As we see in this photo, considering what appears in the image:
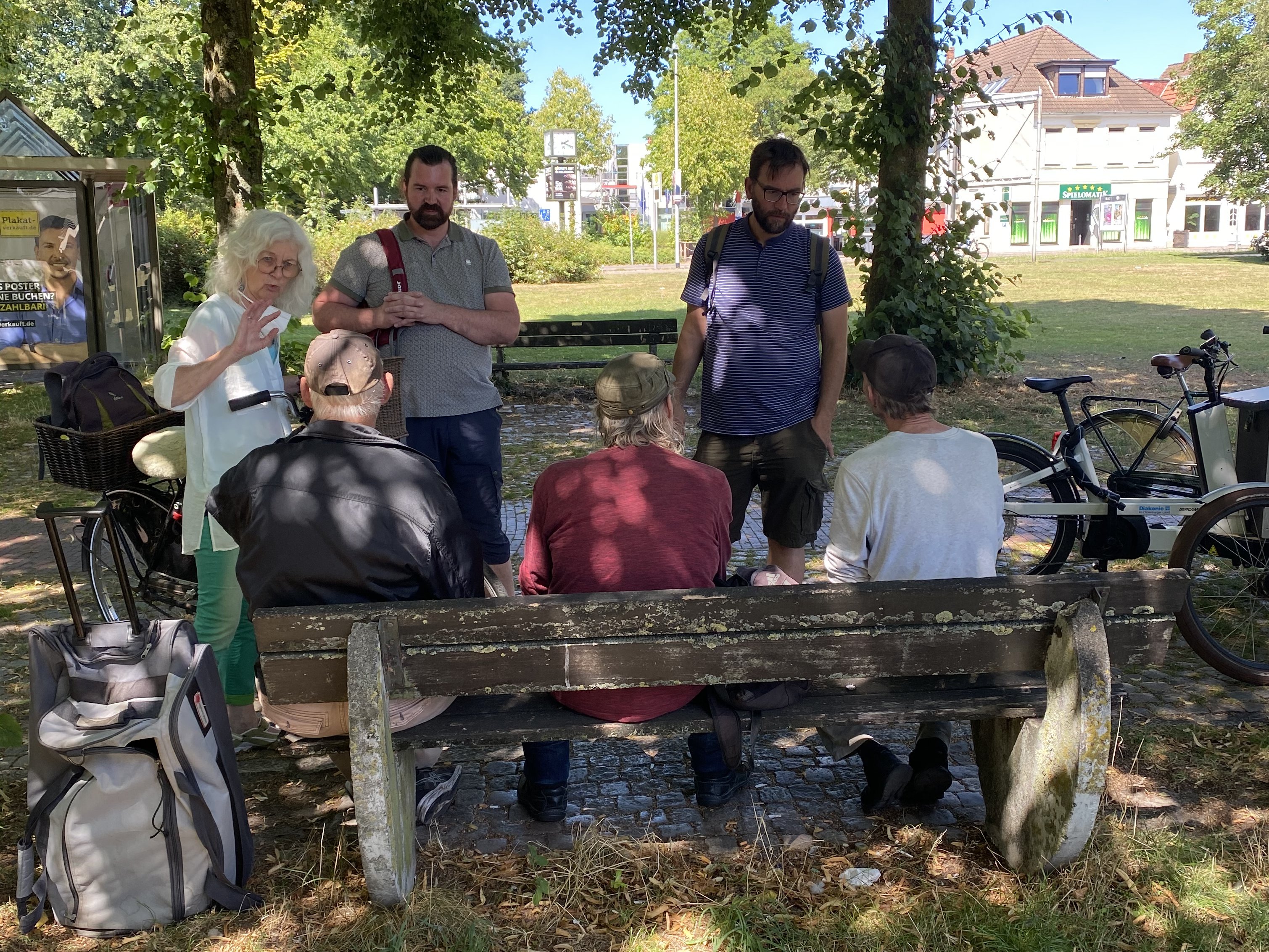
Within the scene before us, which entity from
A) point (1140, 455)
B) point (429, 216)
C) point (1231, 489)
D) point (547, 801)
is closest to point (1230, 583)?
point (1231, 489)

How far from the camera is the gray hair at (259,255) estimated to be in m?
4.02

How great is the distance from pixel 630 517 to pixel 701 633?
427 millimetres

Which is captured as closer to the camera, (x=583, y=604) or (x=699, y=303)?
(x=583, y=604)

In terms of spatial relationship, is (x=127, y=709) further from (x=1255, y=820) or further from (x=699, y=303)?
(x=1255, y=820)

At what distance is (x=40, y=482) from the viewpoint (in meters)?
9.08

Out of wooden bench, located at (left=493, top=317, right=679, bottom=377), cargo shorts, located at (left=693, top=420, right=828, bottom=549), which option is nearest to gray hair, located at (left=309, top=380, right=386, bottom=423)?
cargo shorts, located at (left=693, top=420, right=828, bottom=549)

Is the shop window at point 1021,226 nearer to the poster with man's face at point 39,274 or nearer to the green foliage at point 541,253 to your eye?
the green foliage at point 541,253

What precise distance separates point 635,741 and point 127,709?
1.83m

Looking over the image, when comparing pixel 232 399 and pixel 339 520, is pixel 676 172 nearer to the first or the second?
pixel 232 399

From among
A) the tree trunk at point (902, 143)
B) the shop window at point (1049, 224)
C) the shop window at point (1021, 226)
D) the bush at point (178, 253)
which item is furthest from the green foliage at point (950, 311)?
the shop window at point (1049, 224)

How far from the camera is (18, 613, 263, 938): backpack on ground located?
2963 millimetres

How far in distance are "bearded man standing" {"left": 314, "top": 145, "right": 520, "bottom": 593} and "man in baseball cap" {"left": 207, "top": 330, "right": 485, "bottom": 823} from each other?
135 centimetres

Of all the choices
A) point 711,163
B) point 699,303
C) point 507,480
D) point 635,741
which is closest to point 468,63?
point 507,480

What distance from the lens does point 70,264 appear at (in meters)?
14.6
